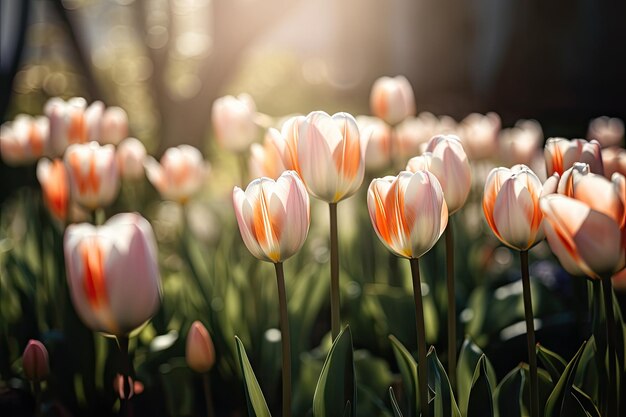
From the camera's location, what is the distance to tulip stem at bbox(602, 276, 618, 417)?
3.24 ft

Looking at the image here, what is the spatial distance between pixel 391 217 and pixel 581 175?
0.95 feet

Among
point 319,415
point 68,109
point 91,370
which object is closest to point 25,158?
point 68,109

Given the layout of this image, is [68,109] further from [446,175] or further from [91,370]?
[446,175]

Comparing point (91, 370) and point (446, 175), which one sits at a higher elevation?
point (446, 175)

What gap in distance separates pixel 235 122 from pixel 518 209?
3.79ft

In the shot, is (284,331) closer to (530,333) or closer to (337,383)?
(337,383)

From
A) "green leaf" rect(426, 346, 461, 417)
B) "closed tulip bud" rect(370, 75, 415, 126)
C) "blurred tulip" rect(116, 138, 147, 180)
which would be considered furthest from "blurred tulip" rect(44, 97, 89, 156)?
"green leaf" rect(426, 346, 461, 417)

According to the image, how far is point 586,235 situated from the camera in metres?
0.93

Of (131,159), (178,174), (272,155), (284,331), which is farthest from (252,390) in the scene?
(131,159)

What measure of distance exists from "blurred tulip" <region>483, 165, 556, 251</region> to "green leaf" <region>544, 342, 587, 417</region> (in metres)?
0.20

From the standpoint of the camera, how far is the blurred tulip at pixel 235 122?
2.02 metres

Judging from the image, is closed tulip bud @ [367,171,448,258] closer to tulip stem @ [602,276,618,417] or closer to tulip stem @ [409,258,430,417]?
tulip stem @ [409,258,430,417]

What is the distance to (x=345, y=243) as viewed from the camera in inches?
100

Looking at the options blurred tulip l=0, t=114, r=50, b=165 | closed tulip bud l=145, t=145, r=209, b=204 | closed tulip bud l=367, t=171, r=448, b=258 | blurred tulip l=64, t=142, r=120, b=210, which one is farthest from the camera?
blurred tulip l=0, t=114, r=50, b=165
